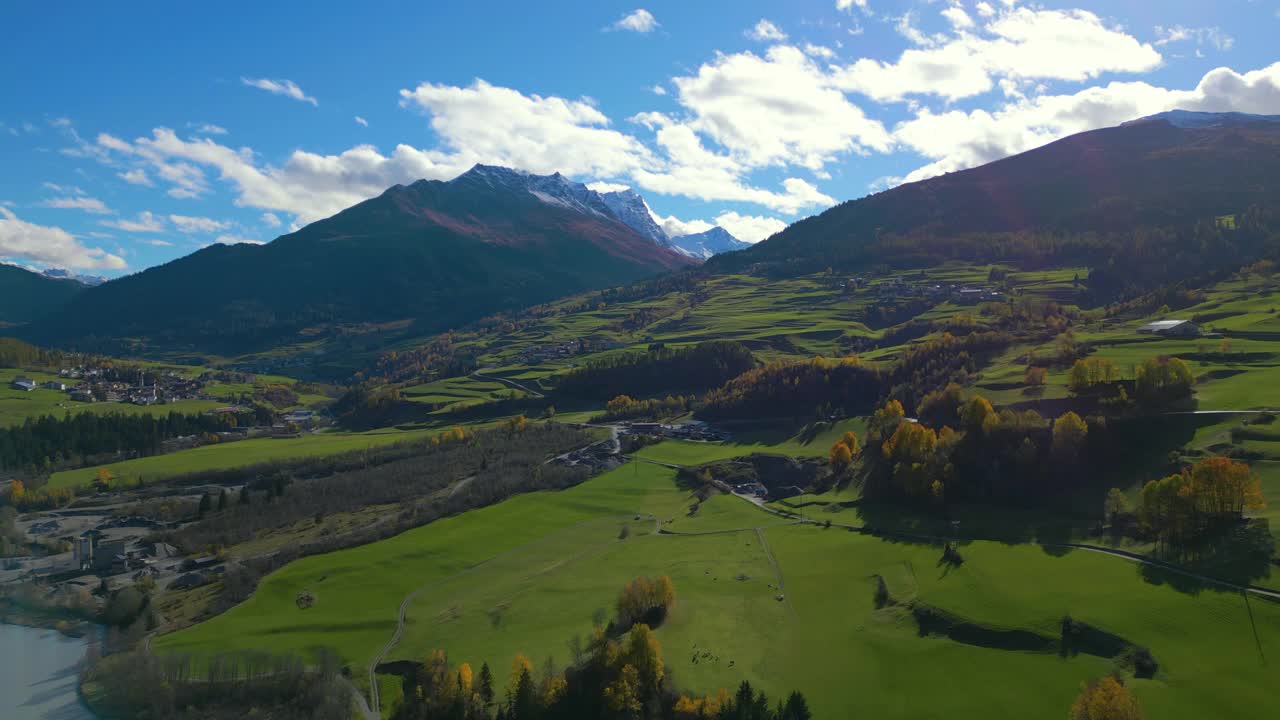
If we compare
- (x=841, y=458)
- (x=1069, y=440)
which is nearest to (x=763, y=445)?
(x=841, y=458)

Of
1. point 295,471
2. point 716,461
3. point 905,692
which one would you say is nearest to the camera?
point 905,692

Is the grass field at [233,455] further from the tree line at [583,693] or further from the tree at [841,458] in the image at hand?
the tree line at [583,693]

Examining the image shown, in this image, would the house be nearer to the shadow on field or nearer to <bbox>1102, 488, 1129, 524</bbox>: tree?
<bbox>1102, 488, 1129, 524</bbox>: tree

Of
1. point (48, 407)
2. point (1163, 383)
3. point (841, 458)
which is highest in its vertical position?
point (48, 407)

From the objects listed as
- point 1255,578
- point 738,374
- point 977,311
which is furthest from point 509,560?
point 977,311

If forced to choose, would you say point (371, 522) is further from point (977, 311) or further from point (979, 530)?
point (977, 311)

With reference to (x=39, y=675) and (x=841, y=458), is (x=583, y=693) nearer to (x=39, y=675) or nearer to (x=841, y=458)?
(x=39, y=675)
